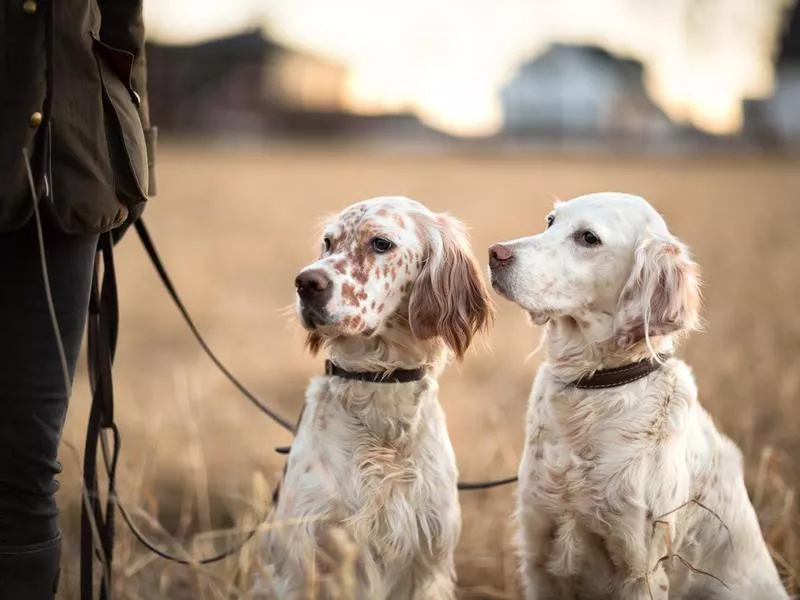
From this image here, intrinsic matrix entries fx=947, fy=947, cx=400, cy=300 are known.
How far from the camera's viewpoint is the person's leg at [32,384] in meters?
2.04

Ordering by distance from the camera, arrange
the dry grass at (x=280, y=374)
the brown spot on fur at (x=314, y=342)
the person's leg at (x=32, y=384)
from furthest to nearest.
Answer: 1. the dry grass at (x=280, y=374)
2. the brown spot on fur at (x=314, y=342)
3. the person's leg at (x=32, y=384)

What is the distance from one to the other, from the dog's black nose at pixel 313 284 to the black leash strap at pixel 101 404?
0.51m

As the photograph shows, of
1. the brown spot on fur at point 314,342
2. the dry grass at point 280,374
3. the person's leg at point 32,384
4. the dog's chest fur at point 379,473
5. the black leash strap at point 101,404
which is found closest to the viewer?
the person's leg at point 32,384

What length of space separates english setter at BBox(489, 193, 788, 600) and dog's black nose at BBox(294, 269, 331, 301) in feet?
1.57

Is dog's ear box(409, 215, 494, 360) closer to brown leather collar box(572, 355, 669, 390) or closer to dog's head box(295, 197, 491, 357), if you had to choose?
dog's head box(295, 197, 491, 357)

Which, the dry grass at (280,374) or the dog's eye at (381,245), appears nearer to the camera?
the dog's eye at (381,245)

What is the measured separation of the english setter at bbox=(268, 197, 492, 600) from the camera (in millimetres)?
2516

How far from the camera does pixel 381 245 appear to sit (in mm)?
2684

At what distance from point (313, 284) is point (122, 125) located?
653mm

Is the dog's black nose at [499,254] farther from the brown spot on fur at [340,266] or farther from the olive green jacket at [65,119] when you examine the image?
the olive green jacket at [65,119]

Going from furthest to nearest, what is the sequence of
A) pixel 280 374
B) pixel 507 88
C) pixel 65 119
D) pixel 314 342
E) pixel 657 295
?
pixel 507 88 < pixel 280 374 < pixel 314 342 < pixel 657 295 < pixel 65 119

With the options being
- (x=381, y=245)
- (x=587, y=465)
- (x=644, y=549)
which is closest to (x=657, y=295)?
(x=587, y=465)

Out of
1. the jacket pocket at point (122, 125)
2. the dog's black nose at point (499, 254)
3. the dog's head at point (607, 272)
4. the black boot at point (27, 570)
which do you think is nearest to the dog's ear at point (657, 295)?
the dog's head at point (607, 272)

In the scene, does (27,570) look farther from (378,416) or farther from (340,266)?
(340,266)
